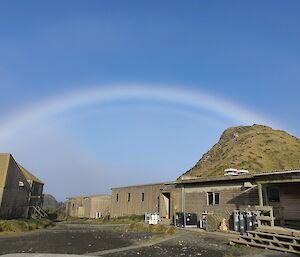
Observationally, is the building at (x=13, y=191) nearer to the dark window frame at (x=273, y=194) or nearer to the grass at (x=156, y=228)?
the grass at (x=156, y=228)

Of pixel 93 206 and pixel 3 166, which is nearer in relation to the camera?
pixel 3 166

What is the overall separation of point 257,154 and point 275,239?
49957mm

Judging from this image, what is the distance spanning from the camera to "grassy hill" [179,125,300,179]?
55.7 m

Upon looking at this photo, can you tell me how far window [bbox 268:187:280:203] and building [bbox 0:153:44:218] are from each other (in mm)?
24411

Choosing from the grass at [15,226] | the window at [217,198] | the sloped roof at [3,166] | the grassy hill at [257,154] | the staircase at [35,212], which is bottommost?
the grass at [15,226]

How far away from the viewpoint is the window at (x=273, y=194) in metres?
19.7

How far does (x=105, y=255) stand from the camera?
1248 centimetres

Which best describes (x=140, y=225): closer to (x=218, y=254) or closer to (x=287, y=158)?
(x=218, y=254)

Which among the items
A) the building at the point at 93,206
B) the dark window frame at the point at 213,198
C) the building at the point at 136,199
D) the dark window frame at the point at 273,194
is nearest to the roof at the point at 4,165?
the building at the point at 136,199

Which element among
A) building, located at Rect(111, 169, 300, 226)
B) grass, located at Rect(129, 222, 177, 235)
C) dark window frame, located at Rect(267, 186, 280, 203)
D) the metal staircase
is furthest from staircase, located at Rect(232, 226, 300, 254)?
grass, located at Rect(129, 222, 177, 235)

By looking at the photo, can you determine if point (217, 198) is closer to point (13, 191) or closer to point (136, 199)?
point (136, 199)

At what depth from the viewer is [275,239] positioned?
1429cm

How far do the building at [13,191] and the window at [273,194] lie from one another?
24.4 metres

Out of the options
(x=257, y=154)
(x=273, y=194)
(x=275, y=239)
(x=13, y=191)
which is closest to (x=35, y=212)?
(x=13, y=191)
